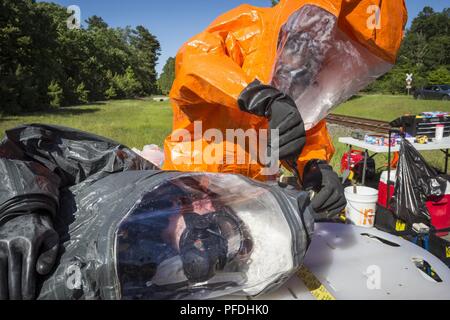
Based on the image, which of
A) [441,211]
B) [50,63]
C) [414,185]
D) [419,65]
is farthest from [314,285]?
[419,65]

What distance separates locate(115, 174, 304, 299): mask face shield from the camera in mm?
1081

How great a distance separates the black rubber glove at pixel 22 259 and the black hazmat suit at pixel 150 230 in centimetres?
4

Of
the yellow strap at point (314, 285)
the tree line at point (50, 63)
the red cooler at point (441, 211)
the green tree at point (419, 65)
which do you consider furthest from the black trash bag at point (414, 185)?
the green tree at point (419, 65)

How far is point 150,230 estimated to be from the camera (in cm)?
113

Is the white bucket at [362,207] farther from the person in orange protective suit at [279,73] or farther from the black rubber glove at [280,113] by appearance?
the black rubber glove at [280,113]

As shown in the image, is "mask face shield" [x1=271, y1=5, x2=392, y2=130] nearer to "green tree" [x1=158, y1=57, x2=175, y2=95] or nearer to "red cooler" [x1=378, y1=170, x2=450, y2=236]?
"red cooler" [x1=378, y1=170, x2=450, y2=236]

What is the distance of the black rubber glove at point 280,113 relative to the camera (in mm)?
1221

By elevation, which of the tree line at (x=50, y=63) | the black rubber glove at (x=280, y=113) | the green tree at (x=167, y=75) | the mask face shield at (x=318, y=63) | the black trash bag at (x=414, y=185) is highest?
the green tree at (x=167, y=75)

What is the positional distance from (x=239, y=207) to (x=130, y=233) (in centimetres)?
42

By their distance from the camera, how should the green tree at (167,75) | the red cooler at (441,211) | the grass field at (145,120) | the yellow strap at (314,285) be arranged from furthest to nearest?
the green tree at (167,75) → the grass field at (145,120) → the red cooler at (441,211) → the yellow strap at (314,285)

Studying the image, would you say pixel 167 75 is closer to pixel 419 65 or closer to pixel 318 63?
pixel 419 65

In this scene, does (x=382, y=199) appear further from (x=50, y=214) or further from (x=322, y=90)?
(x=50, y=214)

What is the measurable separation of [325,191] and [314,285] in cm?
56

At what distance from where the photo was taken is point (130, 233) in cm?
107
